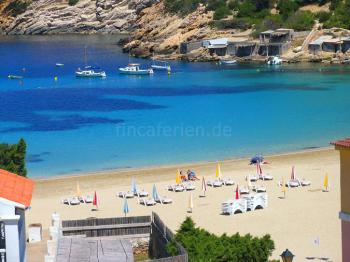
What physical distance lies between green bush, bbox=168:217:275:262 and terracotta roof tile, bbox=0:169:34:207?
157 inches

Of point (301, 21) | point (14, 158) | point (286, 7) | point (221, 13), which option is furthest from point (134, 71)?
point (14, 158)

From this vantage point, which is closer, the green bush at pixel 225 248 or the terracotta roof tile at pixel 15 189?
the terracotta roof tile at pixel 15 189

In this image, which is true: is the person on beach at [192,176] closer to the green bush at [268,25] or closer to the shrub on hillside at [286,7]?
the green bush at [268,25]

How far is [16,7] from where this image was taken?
533 feet

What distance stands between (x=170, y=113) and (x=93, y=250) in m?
42.4

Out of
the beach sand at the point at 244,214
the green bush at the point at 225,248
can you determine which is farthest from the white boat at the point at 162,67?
the green bush at the point at 225,248

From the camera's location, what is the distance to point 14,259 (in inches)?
521

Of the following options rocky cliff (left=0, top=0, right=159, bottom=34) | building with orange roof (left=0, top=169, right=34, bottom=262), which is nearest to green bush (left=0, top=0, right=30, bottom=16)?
rocky cliff (left=0, top=0, right=159, bottom=34)

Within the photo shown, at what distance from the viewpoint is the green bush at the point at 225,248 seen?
17625 mm

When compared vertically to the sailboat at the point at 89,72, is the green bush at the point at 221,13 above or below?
above

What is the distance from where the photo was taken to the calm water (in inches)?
1807

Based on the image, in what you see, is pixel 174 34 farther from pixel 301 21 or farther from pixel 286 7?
pixel 301 21

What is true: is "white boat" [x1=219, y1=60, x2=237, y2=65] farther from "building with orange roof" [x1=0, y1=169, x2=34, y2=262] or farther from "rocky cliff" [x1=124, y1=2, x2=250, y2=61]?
"building with orange roof" [x1=0, y1=169, x2=34, y2=262]

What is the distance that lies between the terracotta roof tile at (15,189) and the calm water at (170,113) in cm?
2652
